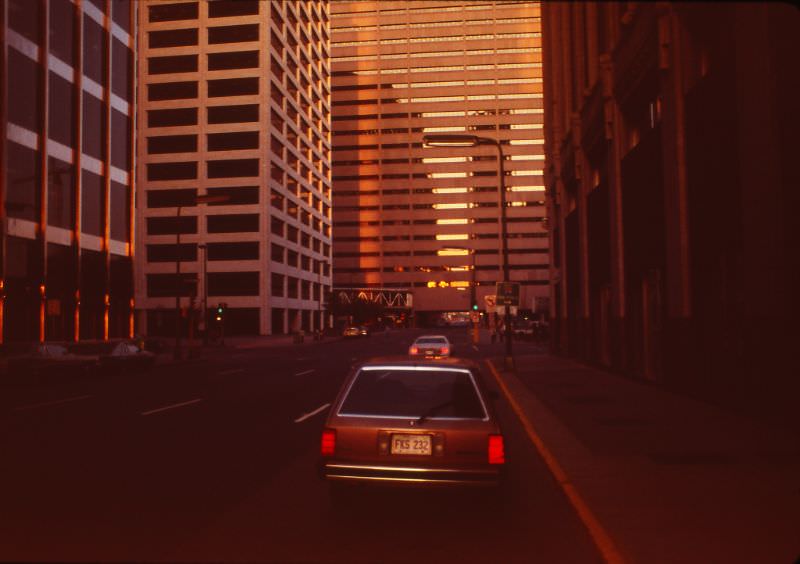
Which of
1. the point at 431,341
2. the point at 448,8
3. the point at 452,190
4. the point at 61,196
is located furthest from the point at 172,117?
the point at 448,8

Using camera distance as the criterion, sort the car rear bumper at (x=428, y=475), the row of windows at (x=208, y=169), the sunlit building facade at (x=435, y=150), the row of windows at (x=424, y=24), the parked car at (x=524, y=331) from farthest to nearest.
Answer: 1. the row of windows at (x=424, y=24)
2. the sunlit building facade at (x=435, y=150)
3. the row of windows at (x=208, y=169)
4. the parked car at (x=524, y=331)
5. the car rear bumper at (x=428, y=475)

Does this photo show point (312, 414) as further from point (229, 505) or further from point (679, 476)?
point (679, 476)

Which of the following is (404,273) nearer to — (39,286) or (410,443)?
(39,286)

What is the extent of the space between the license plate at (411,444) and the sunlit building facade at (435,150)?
392 feet

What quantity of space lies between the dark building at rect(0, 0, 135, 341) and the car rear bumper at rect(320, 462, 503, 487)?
2504cm

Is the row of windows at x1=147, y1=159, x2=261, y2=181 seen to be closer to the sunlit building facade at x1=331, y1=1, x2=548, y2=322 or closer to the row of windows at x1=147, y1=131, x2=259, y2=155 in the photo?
the row of windows at x1=147, y1=131, x2=259, y2=155

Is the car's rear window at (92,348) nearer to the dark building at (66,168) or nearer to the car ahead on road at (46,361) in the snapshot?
the car ahead on road at (46,361)

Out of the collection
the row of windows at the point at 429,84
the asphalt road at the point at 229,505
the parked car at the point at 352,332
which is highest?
the row of windows at the point at 429,84

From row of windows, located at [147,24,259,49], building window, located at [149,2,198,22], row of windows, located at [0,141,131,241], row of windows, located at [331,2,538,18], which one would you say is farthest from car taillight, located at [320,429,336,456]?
row of windows, located at [331,2,538,18]

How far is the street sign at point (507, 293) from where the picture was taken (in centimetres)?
2578

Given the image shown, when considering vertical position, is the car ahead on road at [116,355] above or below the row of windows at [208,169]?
below

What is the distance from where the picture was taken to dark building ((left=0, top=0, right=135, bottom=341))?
3388 cm

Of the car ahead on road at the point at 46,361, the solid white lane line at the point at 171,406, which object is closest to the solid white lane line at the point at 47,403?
the solid white lane line at the point at 171,406

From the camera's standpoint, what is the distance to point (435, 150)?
422 feet
